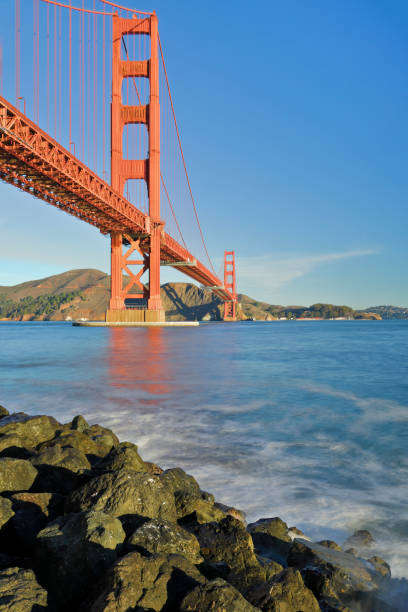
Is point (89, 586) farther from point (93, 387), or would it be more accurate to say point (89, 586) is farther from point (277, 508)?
point (93, 387)

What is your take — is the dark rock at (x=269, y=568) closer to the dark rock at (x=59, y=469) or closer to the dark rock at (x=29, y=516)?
the dark rock at (x=29, y=516)

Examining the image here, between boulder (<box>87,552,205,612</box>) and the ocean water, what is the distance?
3.62 feet

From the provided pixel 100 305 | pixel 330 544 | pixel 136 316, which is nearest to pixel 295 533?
pixel 330 544

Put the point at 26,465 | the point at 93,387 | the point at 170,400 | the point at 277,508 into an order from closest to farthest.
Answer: the point at 26,465 → the point at 277,508 → the point at 170,400 → the point at 93,387

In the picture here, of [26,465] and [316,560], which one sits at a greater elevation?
[26,465]

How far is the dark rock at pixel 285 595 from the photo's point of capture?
1479 mm

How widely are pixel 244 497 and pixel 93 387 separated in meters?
6.04

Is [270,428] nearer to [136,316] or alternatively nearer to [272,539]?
[272,539]

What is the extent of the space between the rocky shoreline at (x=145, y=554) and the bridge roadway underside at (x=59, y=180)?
60.8ft

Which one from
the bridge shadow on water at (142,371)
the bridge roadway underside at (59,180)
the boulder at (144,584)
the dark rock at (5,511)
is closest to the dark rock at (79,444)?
the dark rock at (5,511)

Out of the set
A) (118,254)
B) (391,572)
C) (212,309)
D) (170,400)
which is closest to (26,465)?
(391,572)

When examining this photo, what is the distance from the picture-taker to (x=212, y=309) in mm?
109750

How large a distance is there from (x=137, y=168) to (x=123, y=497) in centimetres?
3425

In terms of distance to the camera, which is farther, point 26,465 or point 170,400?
point 170,400
